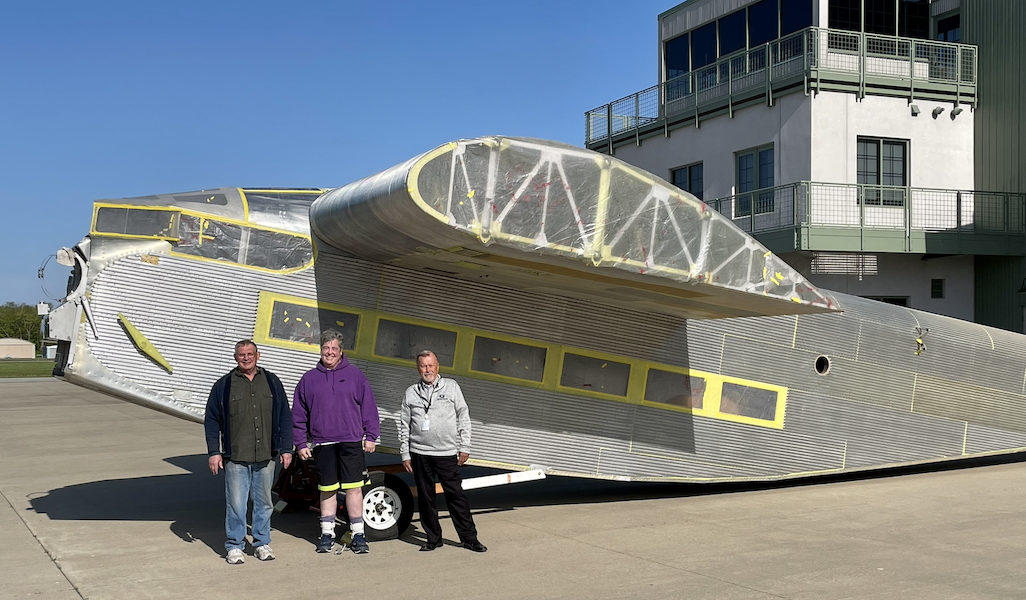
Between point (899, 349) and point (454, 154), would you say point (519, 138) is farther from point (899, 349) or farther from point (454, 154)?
point (899, 349)

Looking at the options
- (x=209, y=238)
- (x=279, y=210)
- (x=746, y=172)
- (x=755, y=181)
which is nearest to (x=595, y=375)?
(x=279, y=210)

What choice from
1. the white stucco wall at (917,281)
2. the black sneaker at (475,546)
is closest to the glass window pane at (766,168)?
the white stucco wall at (917,281)

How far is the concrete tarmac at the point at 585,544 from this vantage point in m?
6.66

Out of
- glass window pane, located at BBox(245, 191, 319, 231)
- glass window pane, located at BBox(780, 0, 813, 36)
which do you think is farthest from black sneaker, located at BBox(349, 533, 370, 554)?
glass window pane, located at BBox(780, 0, 813, 36)

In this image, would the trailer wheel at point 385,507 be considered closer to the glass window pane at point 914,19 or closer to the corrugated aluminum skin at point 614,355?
the corrugated aluminum skin at point 614,355

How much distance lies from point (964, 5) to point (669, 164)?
7.60 meters

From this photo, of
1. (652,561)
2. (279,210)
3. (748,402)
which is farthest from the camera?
(748,402)

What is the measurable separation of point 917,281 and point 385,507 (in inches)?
642

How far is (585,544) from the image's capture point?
8.19m

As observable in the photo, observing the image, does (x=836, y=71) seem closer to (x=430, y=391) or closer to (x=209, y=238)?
(x=430, y=391)

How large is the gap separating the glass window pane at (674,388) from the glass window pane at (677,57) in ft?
49.0

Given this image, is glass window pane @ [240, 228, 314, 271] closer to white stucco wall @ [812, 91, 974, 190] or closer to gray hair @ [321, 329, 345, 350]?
gray hair @ [321, 329, 345, 350]

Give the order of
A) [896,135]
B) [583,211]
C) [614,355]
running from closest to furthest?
[583,211] → [614,355] → [896,135]

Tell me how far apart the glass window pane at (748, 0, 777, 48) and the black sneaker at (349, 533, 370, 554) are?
17.1 metres
